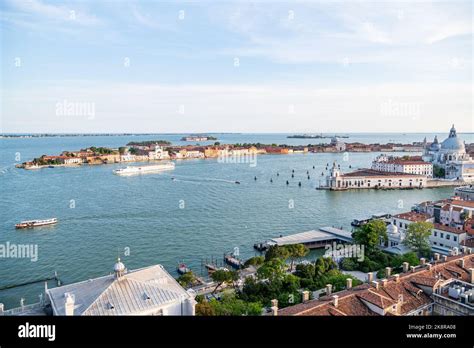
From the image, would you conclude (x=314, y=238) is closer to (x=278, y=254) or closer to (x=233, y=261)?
(x=233, y=261)

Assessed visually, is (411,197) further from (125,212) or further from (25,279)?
(25,279)

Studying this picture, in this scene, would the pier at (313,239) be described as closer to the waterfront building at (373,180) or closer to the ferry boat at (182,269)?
the ferry boat at (182,269)

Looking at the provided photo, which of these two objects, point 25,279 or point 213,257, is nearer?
point 25,279

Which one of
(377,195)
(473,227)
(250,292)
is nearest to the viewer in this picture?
(250,292)
